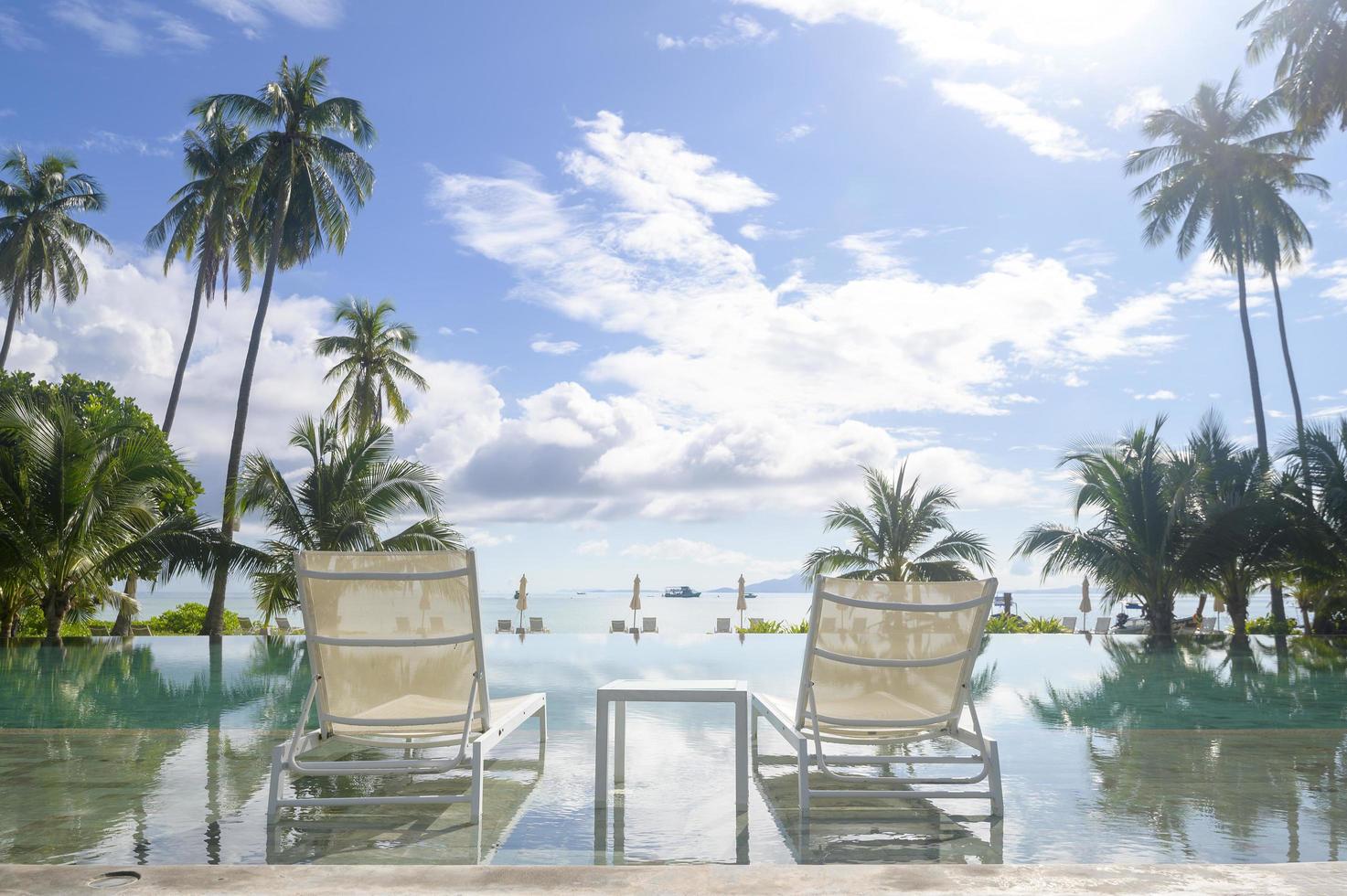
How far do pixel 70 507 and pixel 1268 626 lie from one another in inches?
872

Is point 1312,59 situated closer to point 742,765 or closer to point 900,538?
point 900,538

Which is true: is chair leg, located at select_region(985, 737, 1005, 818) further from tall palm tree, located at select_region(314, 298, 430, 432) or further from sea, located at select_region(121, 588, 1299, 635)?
tall palm tree, located at select_region(314, 298, 430, 432)

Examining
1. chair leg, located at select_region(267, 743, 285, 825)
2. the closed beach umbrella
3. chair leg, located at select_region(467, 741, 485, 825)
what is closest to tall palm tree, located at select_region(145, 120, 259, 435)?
chair leg, located at select_region(267, 743, 285, 825)

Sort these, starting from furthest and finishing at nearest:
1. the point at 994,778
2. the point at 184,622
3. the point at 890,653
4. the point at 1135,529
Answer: the point at 184,622
the point at 1135,529
the point at 890,653
the point at 994,778

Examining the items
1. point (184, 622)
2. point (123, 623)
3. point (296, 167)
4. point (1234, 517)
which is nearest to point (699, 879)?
point (1234, 517)

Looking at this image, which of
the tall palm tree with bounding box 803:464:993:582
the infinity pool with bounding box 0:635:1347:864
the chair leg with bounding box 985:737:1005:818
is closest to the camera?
the infinity pool with bounding box 0:635:1347:864

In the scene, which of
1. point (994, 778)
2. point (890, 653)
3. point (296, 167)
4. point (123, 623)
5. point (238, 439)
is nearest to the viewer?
point (994, 778)

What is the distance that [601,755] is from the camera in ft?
12.9

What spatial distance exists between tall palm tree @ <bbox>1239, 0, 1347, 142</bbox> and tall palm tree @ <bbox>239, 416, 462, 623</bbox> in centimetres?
1735

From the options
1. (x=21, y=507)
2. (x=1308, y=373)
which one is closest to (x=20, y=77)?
(x=21, y=507)

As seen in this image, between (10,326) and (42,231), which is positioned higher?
(42,231)

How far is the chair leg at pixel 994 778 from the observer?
3.70 metres

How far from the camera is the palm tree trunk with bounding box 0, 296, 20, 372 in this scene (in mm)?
25812

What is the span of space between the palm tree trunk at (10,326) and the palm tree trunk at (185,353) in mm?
5517
